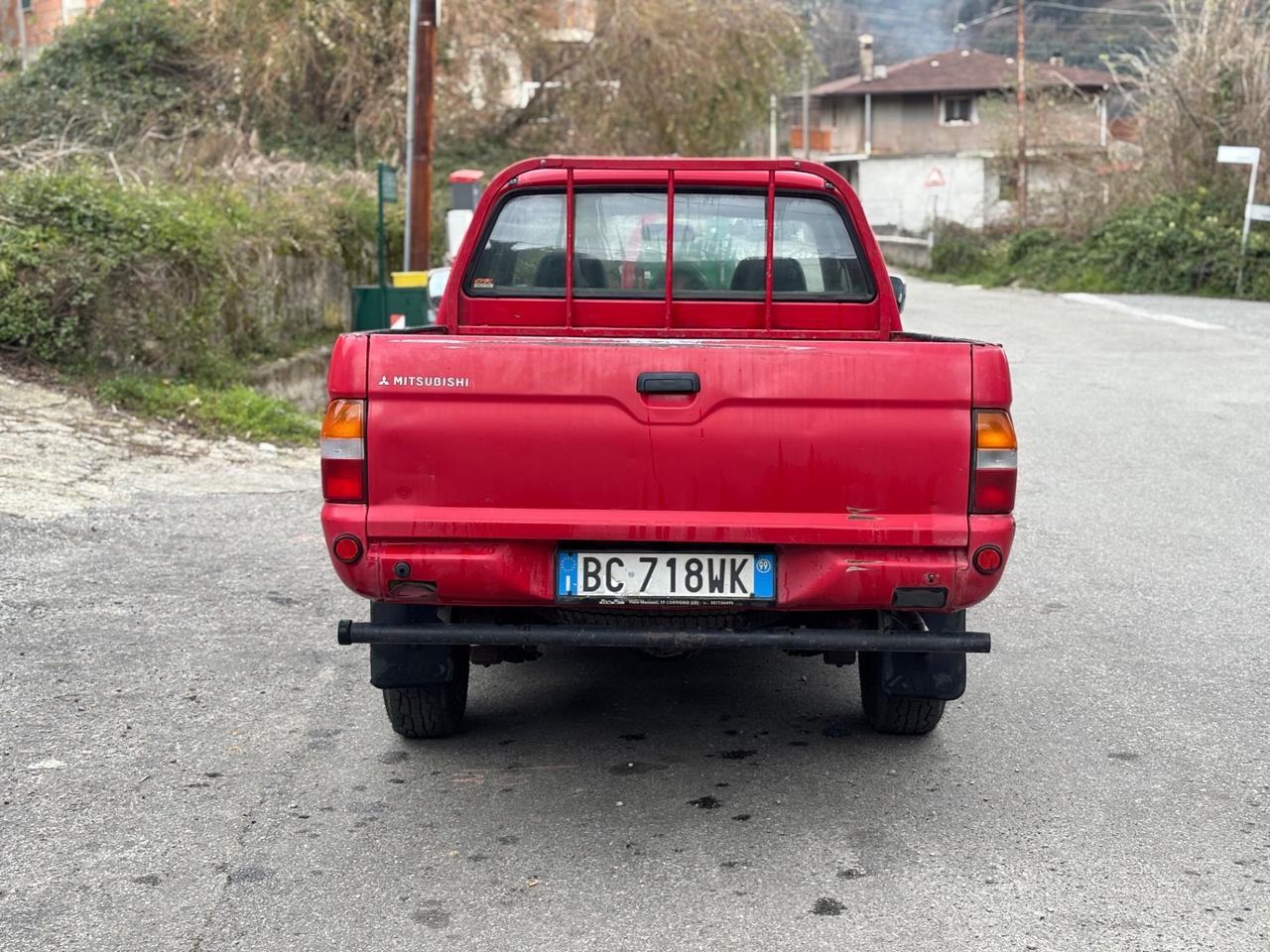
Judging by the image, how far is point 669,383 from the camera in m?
4.12

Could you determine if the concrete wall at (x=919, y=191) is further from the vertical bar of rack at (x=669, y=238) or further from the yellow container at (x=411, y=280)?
the vertical bar of rack at (x=669, y=238)

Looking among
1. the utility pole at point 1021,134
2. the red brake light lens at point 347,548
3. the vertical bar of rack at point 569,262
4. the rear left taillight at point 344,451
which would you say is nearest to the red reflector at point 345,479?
the rear left taillight at point 344,451

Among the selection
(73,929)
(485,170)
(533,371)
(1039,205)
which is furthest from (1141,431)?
(1039,205)

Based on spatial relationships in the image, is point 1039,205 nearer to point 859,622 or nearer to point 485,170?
point 485,170

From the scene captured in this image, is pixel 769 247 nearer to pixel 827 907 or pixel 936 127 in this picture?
pixel 827 907

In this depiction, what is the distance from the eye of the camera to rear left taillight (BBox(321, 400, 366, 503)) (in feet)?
13.7

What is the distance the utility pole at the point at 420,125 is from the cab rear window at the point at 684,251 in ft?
34.0

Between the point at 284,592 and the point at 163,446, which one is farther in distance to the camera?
the point at 163,446

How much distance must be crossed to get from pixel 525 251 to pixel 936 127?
220ft

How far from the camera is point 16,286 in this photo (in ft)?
37.6

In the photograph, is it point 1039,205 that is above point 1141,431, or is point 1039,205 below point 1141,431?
above

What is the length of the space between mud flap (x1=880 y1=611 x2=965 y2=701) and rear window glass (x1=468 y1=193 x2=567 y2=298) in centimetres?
189

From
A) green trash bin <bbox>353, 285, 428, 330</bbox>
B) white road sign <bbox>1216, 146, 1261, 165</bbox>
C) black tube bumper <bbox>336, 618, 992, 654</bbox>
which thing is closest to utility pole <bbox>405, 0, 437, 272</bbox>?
green trash bin <bbox>353, 285, 428, 330</bbox>

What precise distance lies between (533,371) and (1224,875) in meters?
2.27
